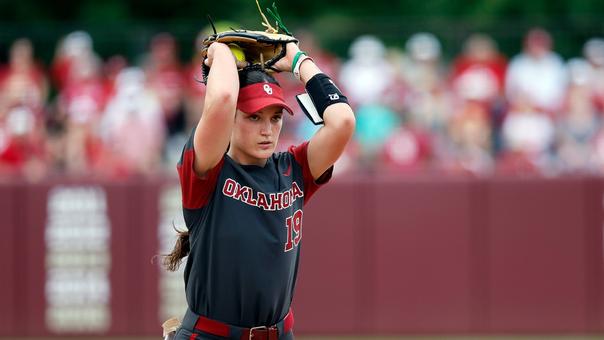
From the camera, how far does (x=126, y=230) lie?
37.2 ft

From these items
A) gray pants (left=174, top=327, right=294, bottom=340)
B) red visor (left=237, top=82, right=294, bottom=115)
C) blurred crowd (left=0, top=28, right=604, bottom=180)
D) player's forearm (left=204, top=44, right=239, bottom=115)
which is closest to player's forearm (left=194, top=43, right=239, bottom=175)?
player's forearm (left=204, top=44, right=239, bottom=115)

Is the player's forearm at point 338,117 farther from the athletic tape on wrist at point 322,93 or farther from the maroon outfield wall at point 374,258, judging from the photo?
the maroon outfield wall at point 374,258

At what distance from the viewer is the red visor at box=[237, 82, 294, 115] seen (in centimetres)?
482

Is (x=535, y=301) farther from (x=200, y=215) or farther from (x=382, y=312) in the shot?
(x=200, y=215)

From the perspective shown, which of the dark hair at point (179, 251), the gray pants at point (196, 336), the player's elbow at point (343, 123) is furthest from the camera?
the dark hair at point (179, 251)

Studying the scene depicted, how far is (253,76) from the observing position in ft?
16.2

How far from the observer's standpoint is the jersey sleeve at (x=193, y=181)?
4.72 metres

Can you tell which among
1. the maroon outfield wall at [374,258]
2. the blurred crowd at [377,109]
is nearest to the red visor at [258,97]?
the maroon outfield wall at [374,258]

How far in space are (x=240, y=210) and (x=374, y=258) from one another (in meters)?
6.58

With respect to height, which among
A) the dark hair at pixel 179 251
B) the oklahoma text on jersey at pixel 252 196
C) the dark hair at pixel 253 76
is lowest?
the dark hair at pixel 179 251

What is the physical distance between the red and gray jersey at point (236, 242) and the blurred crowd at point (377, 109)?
6591 millimetres

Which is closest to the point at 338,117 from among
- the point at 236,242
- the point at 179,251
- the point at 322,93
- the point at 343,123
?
the point at 343,123

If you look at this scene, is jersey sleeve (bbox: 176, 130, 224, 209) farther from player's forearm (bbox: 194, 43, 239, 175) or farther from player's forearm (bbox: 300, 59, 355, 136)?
player's forearm (bbox: 300, 59, 355, 136)

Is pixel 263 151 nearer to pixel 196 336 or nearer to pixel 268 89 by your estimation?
pixel 268 89
